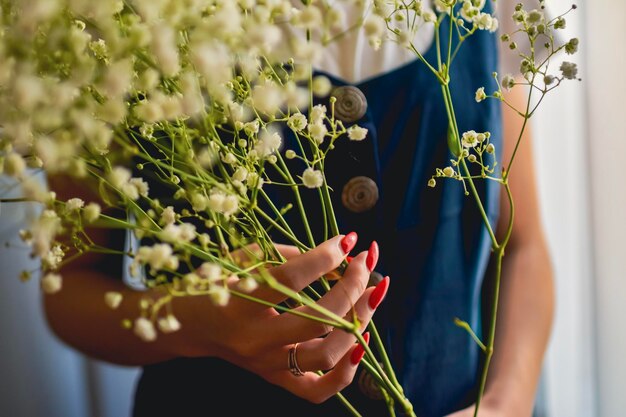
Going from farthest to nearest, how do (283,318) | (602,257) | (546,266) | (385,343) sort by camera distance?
(602,257) → (546,266) → (385,343) → (283,318)

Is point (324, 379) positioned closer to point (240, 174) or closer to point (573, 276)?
point (240, 174)

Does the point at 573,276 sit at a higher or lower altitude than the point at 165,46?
lower

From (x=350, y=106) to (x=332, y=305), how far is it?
0.23 meters

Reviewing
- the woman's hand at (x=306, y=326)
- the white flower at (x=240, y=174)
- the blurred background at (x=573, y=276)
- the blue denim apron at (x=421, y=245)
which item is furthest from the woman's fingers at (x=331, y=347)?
the blurred background at (x=573, y=276)

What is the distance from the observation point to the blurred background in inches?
30.9

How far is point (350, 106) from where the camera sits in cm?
51

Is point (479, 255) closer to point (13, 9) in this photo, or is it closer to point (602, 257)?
point (602, 257)

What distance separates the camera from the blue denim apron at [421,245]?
24.9 inches

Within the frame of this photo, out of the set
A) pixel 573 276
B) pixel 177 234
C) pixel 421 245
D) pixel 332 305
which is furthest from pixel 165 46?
pixel 573 276

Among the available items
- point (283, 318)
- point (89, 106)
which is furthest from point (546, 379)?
point (89, 106)

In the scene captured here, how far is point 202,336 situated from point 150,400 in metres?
0.30

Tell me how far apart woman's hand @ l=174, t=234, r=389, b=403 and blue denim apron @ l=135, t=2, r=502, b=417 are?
23 cm

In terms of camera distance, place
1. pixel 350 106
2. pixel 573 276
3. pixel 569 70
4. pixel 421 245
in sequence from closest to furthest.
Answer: pixel 569 70
pixel 350 106
pixel 421 245
pixel 573 276

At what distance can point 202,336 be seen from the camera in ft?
1.46
